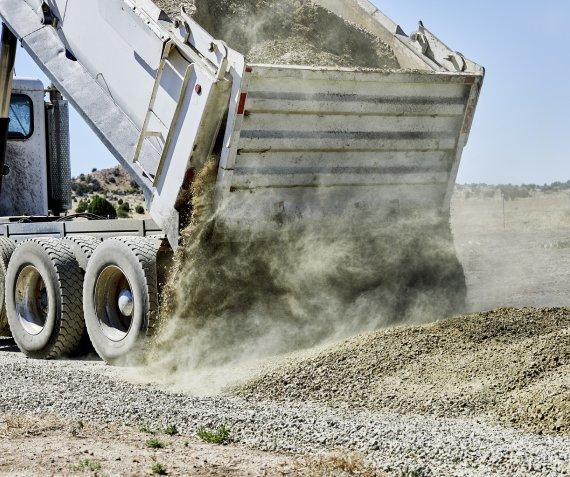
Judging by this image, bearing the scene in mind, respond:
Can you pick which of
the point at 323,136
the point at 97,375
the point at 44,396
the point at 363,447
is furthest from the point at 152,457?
the point at 323,136

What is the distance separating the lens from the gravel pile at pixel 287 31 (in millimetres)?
9484

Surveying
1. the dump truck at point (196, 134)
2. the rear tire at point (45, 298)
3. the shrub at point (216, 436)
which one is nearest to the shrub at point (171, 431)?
the shrub at point (216, 436)

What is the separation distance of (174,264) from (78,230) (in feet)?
6.64

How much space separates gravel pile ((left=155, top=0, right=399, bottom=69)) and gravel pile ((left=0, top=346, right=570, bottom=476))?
3.24 meters

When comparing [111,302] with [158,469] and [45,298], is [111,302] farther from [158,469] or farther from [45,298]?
[158,469]

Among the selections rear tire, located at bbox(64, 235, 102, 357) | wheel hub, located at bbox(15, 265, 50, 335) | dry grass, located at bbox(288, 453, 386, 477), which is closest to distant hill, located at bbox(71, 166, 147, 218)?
wheel hub, located at bbox(15, 265, 50, 335)

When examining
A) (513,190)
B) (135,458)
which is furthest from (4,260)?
(513,190)

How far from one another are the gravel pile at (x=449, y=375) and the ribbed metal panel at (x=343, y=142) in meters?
1.34

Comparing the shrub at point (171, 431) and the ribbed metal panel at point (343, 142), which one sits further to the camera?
the ribbed metal panel at point (343, 142)

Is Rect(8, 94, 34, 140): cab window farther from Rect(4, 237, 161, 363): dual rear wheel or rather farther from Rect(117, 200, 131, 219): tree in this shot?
Rect(4, 237, 161, 363): dual rear wheel

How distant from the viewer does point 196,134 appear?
8523 millimetres

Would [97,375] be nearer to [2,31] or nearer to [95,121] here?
[95,121]

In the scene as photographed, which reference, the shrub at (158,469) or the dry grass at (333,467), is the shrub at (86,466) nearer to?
the shrub at (158,469)

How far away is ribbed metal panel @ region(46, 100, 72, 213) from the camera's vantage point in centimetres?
1307
